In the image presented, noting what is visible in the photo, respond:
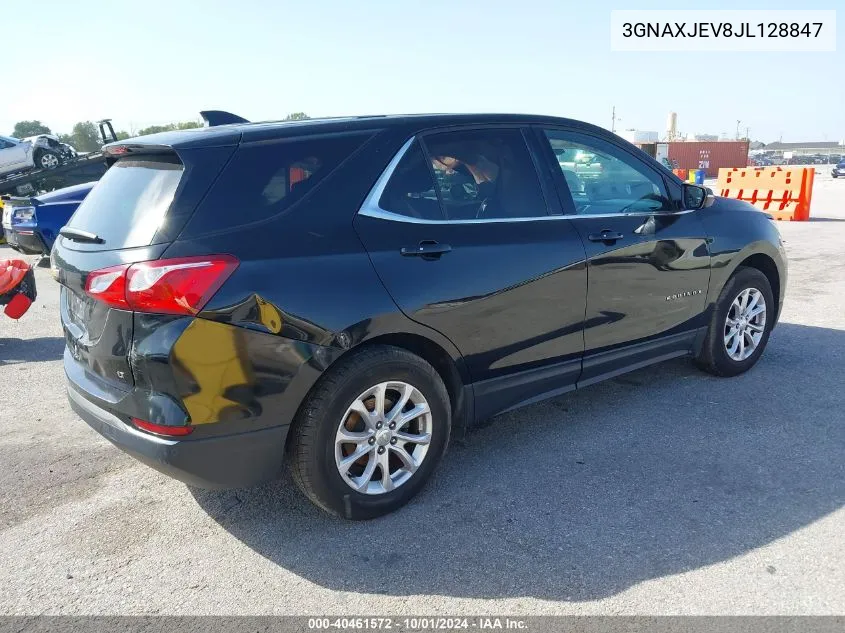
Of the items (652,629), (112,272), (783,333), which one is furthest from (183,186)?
(783,333)

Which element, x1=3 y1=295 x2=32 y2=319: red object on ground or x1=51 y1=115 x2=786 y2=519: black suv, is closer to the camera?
x1=51 y1=115 x2=786 y2=519: black suv

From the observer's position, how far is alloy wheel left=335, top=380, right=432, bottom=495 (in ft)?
10.0

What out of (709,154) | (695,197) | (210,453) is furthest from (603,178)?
(709,154)

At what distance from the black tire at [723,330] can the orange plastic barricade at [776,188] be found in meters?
11.1

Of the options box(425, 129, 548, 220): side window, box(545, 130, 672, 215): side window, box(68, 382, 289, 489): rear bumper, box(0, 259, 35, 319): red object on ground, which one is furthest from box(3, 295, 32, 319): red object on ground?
box(545, 130, 672, 215): side window

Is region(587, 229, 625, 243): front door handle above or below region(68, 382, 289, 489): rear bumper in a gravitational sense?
above

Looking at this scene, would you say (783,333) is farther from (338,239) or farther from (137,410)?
(137,410)

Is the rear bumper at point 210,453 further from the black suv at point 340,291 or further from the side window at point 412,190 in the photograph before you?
the side window at point 412,190

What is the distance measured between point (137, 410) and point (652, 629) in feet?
6.87

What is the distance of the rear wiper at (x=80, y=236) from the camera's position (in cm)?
296

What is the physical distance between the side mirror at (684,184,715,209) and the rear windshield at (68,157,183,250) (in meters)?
3.18

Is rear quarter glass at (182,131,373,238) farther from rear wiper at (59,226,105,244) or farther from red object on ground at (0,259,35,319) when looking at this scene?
red object on ground at (0,259,35,319)

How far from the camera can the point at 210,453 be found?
2.74 m

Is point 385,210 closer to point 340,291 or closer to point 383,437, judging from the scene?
point 340,291
